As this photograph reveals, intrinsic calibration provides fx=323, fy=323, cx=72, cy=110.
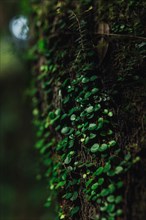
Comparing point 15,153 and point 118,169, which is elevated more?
point 118,169

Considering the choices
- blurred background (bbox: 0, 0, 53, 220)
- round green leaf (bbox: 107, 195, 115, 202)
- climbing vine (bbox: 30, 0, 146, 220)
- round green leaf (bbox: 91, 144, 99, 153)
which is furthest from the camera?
blurred background (bbox: 0, 0, 53, 220)

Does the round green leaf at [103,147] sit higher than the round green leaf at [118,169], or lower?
higher

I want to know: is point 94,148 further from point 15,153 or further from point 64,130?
point 15,153

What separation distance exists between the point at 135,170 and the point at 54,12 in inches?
73.8

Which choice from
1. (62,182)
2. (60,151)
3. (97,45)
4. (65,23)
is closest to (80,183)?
(62,182)

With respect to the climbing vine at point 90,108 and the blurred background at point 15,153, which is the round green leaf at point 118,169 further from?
the blurred background at point 15,153

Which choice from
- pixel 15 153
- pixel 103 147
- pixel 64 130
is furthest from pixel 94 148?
pixel 15 153

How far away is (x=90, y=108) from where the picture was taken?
8.26 ft

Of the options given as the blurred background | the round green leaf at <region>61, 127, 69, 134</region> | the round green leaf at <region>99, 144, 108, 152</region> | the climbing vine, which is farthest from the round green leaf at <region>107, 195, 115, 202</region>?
the blurred background

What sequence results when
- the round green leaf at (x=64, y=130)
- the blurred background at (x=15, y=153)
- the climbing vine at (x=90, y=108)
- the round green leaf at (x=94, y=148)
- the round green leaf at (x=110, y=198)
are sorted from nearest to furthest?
the round green leaf at (x=110, y=198)
the climbing vine at (x=90, y=108)
the round green leaf at (x=94, y=148)
the round green leaf at (x=64, y=130)
the blurred background at (x=15, y=153)

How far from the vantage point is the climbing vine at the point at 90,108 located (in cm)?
229

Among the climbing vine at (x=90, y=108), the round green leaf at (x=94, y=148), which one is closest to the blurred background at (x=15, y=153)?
the climbing vine at (x=90, y=108)

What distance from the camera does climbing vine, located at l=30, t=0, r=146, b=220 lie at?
7.50ft

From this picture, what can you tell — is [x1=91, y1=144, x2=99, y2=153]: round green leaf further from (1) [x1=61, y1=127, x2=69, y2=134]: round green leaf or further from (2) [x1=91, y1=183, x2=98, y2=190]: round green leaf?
(1) [x1=61, y1=127, x2=69, y2=134]: round green leaf
